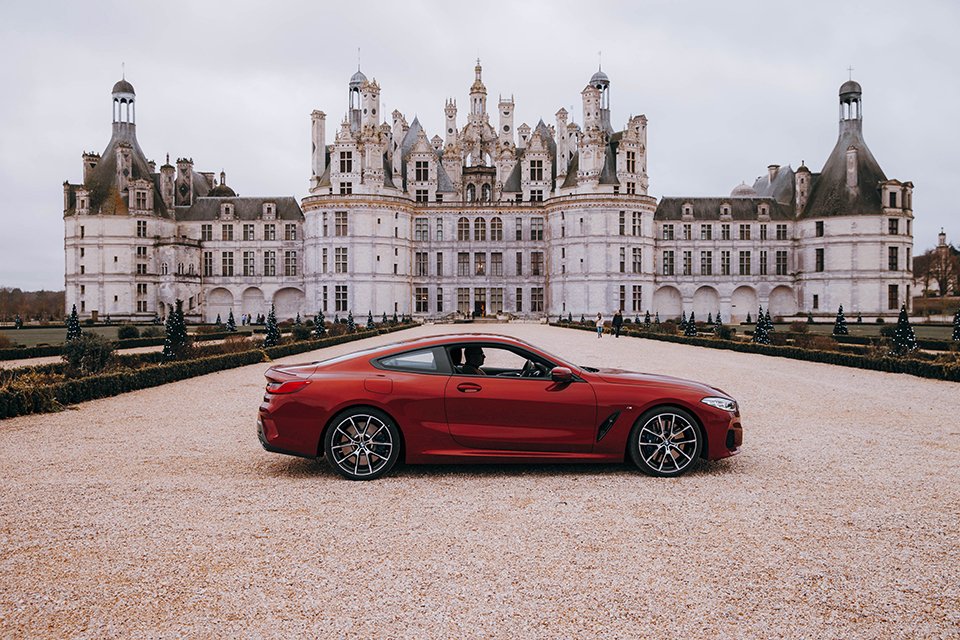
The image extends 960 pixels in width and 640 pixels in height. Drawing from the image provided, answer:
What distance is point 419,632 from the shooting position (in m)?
4.34

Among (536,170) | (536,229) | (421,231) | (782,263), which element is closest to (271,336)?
(421,231)

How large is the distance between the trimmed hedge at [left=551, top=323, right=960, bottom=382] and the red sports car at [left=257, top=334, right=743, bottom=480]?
13.5m

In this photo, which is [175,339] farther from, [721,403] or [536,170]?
[536,170]

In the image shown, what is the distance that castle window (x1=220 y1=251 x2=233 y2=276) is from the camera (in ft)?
234

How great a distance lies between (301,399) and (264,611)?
339 centimetres

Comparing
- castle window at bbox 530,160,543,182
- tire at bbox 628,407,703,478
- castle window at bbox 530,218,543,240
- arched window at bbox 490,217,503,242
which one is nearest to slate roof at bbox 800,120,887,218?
castle window at bbox 530,218,543,240

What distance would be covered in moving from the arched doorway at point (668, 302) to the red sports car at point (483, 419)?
215ft

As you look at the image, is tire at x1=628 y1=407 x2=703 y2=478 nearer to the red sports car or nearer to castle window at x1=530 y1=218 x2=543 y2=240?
the red sports car

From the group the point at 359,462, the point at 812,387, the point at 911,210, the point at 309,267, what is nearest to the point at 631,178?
the point at 911,210

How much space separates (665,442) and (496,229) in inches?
2569

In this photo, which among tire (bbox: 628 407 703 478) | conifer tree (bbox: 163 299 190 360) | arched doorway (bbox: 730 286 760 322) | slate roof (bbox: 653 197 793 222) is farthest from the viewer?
slate roof (bbox: 653 197 793 222)

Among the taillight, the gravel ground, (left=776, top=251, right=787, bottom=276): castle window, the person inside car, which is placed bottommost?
→ the gravel ground

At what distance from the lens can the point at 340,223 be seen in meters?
66.2

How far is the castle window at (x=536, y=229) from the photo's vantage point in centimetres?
7194
